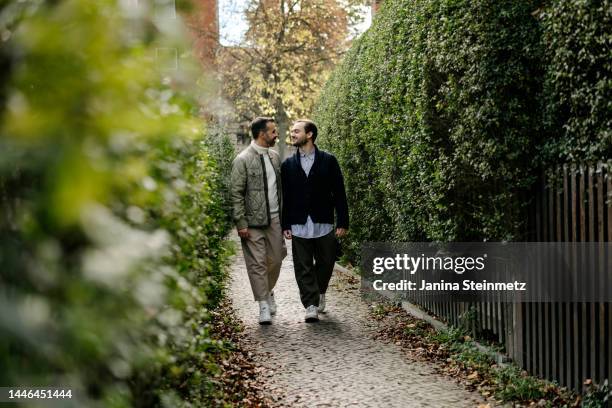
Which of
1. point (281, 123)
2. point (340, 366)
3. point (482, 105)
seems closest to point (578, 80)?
point (482, 105)

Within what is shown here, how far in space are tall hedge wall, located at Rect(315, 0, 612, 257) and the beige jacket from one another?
63.4 inches

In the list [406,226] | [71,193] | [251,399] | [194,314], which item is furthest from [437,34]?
[71,193]

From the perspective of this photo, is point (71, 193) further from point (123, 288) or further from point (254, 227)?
point (254, 227)

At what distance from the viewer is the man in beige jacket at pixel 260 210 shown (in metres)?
8.33

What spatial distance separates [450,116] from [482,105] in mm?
→ 959

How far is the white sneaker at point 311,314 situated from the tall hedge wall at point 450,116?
1376mm

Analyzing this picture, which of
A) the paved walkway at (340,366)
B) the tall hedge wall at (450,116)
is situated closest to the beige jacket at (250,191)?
the paved walkway at (340,366)

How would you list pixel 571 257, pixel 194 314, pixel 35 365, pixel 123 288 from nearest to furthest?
pixel 35 365 < pixel 123 288 < pixel 194 314 < pixel 571 257

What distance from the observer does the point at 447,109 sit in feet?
21.1

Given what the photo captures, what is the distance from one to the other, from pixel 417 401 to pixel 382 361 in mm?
1200

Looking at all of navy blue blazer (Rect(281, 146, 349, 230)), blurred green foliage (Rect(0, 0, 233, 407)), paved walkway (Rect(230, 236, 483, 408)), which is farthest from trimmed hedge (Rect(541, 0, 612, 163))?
navy blue blazer (Rect(281, 146, 349, 230))

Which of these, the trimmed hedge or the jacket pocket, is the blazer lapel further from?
the trimmed hedge

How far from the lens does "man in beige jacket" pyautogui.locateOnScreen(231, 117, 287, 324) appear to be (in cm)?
833

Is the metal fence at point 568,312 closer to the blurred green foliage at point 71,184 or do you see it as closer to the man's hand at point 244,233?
the man's hand at point 244,233
